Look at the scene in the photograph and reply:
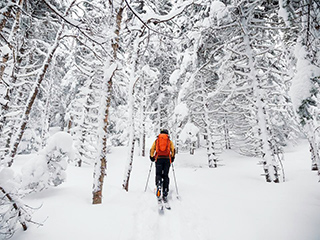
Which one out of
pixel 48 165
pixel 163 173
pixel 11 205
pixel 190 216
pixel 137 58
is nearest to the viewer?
pixel 11 205

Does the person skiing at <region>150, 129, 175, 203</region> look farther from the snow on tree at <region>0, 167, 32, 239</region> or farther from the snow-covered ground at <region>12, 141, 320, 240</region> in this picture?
the snow on tree at <region>0, 167, 32, 239</region>

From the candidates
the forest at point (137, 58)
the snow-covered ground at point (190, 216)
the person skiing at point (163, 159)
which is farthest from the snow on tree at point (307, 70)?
the person skiing at point (163, 159)

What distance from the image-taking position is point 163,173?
221 inches

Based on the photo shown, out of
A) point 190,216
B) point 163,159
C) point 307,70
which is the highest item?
point 307,70

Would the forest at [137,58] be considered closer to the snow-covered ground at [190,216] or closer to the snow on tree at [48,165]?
the snow on tree at [48,165]

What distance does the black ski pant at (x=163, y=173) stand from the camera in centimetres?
548

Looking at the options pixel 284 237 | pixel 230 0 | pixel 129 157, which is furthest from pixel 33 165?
pixel 230 0

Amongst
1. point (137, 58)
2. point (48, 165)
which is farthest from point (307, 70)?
point (48, 165)

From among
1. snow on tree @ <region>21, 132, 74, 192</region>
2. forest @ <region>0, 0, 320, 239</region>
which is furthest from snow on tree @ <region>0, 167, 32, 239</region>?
snow on tree @ <region>21, 132, 74, 192</region>

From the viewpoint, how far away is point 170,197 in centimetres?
586

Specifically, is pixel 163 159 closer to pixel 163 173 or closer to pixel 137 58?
pixel 163 173

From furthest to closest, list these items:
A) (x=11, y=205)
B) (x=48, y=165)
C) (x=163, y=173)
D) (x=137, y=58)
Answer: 1. (x=137, y=58)
2. (x=163, y=173)
3. (x=48, y=165)
4. (x=11, y=205)

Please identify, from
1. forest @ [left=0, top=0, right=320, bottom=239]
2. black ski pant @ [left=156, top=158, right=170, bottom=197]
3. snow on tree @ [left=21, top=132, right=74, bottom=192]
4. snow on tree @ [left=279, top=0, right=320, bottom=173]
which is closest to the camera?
snow on tree @ [left=279, top=0, right=320, bottom=173]

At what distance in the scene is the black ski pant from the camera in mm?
5484
